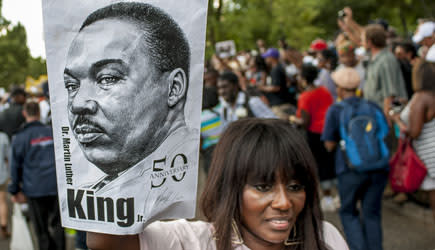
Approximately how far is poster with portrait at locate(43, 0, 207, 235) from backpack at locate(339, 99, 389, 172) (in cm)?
306

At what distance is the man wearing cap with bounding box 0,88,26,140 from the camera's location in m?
6.70

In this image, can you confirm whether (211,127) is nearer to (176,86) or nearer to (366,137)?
(366,137)

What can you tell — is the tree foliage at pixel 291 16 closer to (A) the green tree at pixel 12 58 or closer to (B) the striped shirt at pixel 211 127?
(B) the striped shirt at pixel 211 127

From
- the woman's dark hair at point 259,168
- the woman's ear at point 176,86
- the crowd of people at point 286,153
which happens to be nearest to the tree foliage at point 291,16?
the crowd of people at point 286,153

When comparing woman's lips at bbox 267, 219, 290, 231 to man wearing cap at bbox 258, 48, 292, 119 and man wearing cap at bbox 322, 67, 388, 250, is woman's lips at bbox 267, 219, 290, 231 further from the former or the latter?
man wearing cap at bbox 258, 48, 292, 119

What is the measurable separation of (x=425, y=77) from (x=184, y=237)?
10.6 feet

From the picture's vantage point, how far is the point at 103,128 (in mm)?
1256

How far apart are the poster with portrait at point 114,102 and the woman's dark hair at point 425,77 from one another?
10.9 ft

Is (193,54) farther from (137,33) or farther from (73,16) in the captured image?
(73,16)

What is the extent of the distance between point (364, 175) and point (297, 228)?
2.53 meters

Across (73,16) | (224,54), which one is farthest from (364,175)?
(224,54)

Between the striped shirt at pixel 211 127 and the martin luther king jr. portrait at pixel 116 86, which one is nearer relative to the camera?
the martin luther king jr. portrait at pixel 116 86

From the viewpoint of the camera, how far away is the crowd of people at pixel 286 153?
67.2 inches

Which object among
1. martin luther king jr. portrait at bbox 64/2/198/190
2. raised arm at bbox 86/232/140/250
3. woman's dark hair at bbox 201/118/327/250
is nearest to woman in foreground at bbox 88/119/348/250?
woman's dark hair at bbox 201/118/327/250
